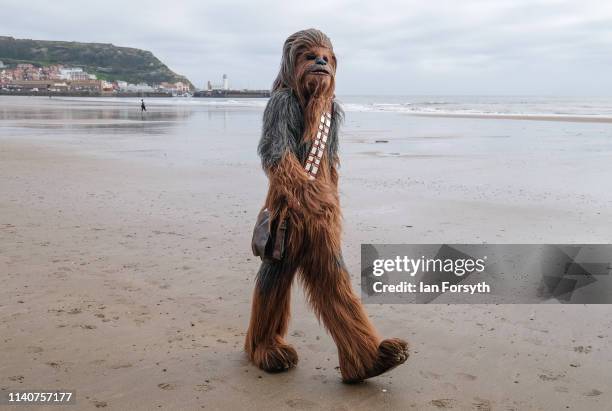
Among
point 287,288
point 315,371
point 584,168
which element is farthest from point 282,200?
point 584,168

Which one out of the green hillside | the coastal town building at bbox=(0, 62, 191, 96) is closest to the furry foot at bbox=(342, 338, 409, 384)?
the coastal town building at bbox=(0, 62, 191, 96)

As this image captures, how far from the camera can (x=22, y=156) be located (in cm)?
1388

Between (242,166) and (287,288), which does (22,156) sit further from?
(287,288)

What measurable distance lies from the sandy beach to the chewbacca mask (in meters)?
0.29

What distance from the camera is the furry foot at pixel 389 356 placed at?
3.37m

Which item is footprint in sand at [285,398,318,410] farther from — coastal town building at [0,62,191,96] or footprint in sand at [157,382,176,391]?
coastal town building at [0,62,191,96]

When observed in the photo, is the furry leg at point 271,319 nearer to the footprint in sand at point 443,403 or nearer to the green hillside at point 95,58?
the footprint in sand at point 443,403

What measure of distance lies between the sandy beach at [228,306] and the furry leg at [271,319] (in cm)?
11

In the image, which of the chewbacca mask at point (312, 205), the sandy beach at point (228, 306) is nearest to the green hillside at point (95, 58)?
the sandy beach at point (228, 306)

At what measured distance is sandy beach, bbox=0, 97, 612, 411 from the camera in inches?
138

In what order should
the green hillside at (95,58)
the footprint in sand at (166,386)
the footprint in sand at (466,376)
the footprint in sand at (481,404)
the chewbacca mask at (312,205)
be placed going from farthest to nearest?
1. the green hillside at (95,58)
2. the footprint in sand at (466,376)
3. the footprint in sand at (166,386)
4. the chewbacca mask at (312,205)
5. the footprint in sand at (481,404)

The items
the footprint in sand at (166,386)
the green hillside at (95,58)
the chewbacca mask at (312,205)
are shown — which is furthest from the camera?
the green hillside at (95,58)

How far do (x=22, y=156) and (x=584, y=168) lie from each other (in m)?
Answer: 13.3

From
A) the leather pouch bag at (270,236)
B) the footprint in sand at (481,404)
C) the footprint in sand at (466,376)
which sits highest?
the leather pouch bag at (270,236)
